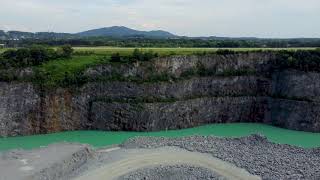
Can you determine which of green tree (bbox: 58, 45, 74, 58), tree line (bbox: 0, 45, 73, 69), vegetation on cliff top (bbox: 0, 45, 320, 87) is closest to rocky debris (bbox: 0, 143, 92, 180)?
vegetation on cliff top (bbox: 0, 45, 320, 87)

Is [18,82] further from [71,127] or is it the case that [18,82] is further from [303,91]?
[303,91]

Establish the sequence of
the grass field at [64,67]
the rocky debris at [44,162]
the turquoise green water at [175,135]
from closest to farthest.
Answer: the rocky debris at [44,162] < the turquoise green water at [175,135] < the grass field at [64,67]

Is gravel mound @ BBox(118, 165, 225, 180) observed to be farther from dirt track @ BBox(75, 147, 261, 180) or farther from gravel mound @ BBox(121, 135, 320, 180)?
gravel mound @ BBox(121, 135, 320, 180)

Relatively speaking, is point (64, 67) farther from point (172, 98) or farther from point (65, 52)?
point (172, 98)

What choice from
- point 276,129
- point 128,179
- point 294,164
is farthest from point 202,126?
point 128,179

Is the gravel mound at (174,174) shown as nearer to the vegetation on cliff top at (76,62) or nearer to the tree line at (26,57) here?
the vegetation on cliff top at (76,62)

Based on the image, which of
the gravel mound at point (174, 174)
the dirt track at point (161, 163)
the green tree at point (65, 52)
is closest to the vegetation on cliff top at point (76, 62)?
the green tree at point (65, 52)
